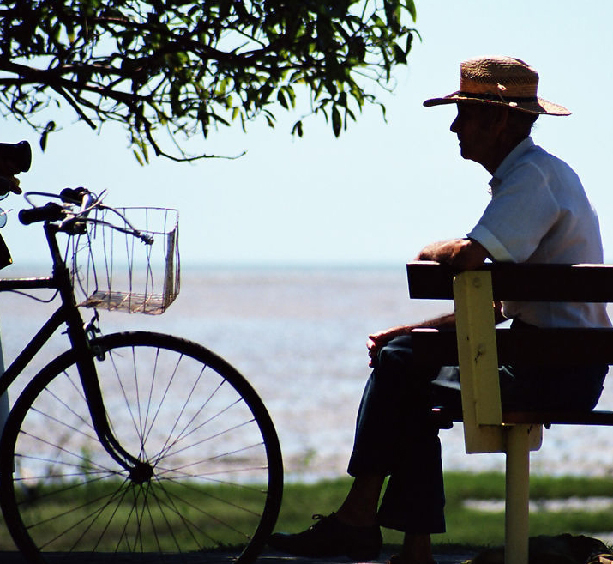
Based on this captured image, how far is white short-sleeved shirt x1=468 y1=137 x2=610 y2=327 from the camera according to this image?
137 inches

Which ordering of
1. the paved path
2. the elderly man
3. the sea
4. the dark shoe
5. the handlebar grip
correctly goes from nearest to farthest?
the elderly man → the handlebar grip → the dark shoe → the paved path → the sea

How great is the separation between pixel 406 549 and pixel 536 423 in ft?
2.22

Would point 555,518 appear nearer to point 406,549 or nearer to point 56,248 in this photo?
point 406,549

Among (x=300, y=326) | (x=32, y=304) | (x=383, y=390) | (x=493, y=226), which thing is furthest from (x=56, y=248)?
(x=32, y=304)

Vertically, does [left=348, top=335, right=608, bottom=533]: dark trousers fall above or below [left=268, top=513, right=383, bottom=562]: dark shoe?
above

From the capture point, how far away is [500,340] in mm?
3482

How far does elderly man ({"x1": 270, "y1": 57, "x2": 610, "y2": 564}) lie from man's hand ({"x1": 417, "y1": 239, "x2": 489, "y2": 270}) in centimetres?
1

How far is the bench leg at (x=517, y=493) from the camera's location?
3537mm

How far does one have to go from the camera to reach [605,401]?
16.8m

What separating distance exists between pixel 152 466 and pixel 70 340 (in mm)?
483

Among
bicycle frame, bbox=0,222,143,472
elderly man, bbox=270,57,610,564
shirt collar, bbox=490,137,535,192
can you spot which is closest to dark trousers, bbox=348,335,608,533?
elderly man, bbox=270,57,610,564

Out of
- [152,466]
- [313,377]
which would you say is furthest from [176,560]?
[313,377]

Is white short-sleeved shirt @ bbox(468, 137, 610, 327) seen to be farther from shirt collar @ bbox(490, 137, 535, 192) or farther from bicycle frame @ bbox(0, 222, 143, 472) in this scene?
bicycle frame @ bbox(0, 222, 143, 472)

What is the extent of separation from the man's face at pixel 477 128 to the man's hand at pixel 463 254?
1.57ft
